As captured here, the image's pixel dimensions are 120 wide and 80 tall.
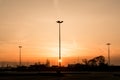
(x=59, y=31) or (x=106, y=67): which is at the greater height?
(x=59, y=31)

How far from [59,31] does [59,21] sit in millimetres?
2786

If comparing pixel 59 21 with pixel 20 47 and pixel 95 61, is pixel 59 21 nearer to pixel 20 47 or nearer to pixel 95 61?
pixel 20 47

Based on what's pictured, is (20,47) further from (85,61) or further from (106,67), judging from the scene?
(85,61)

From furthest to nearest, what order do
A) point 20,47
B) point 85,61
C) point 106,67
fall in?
point 85,61 → point 106,67 → point 20,47

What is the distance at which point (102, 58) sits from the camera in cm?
16688

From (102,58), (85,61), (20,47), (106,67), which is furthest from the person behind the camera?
(85,61)

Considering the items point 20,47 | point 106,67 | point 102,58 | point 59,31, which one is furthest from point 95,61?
point 59,31

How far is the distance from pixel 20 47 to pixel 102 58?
49.0 meters

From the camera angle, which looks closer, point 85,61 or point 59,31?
point 59,31

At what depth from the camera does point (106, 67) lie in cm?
15125

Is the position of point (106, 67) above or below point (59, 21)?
below

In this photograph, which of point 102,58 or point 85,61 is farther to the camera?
point 85,61

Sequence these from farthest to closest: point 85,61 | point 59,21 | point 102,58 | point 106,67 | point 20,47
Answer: point 85,61 < point 102,58 < point 106,67 < point 20,47 < point 59,21

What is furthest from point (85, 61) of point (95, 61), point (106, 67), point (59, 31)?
point (59, 31)
